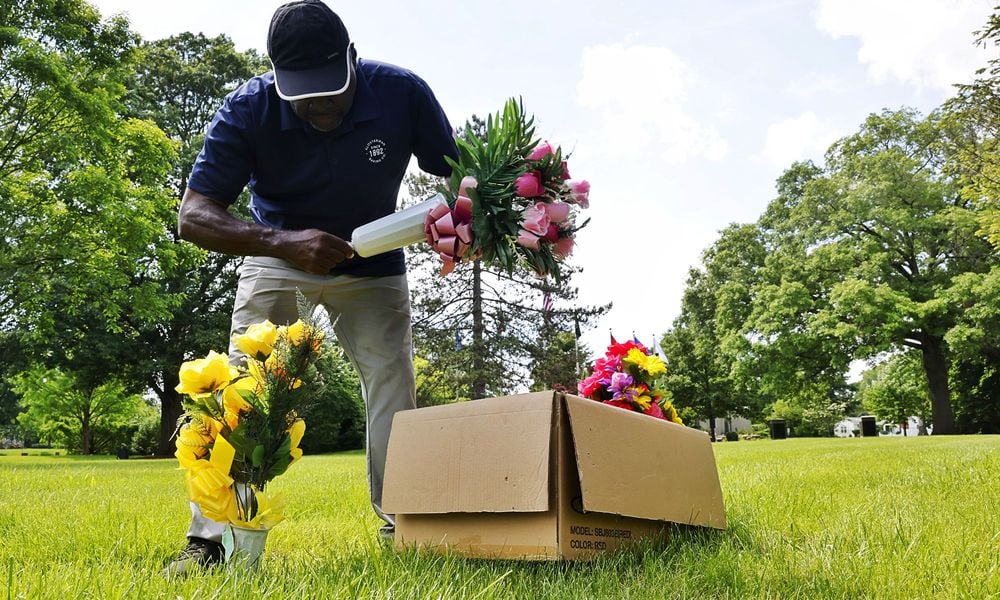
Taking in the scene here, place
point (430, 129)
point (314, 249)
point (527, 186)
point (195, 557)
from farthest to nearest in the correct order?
point (430, 129) → point (314, 249) → point (527, 186) → point (195, 557)

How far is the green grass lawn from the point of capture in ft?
6.02

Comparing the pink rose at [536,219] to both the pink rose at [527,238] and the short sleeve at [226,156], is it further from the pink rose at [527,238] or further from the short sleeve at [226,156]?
the short sleeve at [226,156]

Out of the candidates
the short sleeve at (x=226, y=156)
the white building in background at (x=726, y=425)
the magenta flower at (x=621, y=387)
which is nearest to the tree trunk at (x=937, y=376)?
the white building in background at (x=726, y=425)

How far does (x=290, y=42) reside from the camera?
2805 millimetres

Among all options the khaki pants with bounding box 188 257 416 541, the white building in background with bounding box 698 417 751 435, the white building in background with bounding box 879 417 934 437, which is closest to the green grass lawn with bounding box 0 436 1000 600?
the khaki pants with bounding box 188 257 416 541

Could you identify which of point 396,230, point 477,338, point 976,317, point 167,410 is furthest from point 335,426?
point 396,230

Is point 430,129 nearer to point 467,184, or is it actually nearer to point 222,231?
point 467,184

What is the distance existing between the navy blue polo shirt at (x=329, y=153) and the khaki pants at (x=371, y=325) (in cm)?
10

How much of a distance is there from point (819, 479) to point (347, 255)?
400cm

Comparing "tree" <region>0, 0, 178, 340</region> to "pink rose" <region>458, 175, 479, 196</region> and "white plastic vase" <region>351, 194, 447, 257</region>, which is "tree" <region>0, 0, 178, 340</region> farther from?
"pink rose" <region>458, 175, 479, 196</region>

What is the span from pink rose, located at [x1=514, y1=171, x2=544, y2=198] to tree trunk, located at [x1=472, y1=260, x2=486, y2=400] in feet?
67.7

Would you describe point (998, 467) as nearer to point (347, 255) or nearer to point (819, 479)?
point (819, 479)

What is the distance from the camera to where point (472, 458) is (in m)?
2.50

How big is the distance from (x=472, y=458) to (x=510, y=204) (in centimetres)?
89
